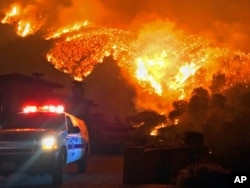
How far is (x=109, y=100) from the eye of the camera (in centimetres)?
4628

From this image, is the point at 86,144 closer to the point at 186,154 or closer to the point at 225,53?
the point at 186,154

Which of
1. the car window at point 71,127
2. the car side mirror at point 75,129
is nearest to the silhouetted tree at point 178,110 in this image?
the car side mirror at point 75,129

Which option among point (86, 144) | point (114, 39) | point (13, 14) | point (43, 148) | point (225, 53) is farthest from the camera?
point (13, 14)

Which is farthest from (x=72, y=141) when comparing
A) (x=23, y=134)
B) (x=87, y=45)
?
(x=87, y=45)

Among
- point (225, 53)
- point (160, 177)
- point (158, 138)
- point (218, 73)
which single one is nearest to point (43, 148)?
point (160, 177)

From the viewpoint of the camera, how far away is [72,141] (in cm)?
1642

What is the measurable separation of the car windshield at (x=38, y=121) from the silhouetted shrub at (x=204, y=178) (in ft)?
12.9

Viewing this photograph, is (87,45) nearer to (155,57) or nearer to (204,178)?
(155,57)

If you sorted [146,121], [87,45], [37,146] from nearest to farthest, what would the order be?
[37,146], [146,121], [87,45]

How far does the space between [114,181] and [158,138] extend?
9.98 meters

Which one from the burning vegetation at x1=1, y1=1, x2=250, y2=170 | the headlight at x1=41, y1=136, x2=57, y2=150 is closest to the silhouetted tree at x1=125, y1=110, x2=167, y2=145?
the burning vegetation at x1=1, y1=1, x2=250, y2=170

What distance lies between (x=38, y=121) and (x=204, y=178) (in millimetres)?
5166

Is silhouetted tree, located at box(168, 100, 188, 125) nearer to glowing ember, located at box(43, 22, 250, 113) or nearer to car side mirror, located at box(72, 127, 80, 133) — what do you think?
glowing ember, located at box(43, 22, 250, 113)

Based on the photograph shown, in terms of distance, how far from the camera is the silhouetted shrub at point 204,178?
13055mm
